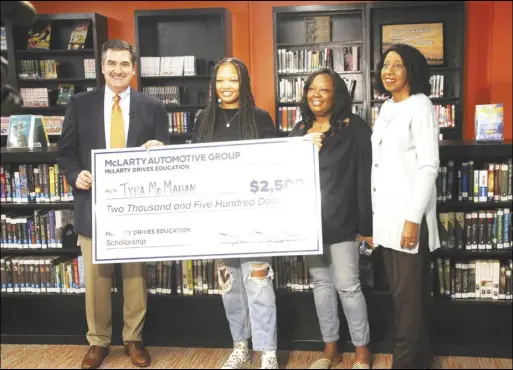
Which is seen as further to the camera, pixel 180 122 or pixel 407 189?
pixel 180 122

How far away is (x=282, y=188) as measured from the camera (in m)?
2.80

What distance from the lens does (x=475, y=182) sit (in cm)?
314

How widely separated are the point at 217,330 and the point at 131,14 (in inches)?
187

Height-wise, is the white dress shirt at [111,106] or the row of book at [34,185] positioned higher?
the white dress shirt at [111,106]

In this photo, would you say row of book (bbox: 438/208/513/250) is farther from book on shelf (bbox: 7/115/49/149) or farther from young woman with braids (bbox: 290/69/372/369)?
book on shelf (bbox: 7/115/49/149)

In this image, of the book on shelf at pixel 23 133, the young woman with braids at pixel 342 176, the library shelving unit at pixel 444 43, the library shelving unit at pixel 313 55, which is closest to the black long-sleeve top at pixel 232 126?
the young woman with braids at pixel 342 176

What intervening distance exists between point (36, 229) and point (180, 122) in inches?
127

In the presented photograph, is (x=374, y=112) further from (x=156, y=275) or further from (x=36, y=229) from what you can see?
(x=36, y=229)

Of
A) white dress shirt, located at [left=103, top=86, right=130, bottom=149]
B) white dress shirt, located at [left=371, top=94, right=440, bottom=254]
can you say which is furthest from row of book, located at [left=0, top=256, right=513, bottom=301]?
white dress shirt, located at [left=103, top=86, right=130, bottom=149]

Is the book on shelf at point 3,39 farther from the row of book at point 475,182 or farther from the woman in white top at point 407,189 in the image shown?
the row of book at point 475,182

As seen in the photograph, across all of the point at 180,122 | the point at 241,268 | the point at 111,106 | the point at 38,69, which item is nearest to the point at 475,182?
the point at 241,268

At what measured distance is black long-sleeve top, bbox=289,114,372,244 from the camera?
107 inches

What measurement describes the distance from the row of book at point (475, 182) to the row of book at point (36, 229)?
7.23 ft

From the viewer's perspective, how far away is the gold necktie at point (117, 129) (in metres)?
2.99
